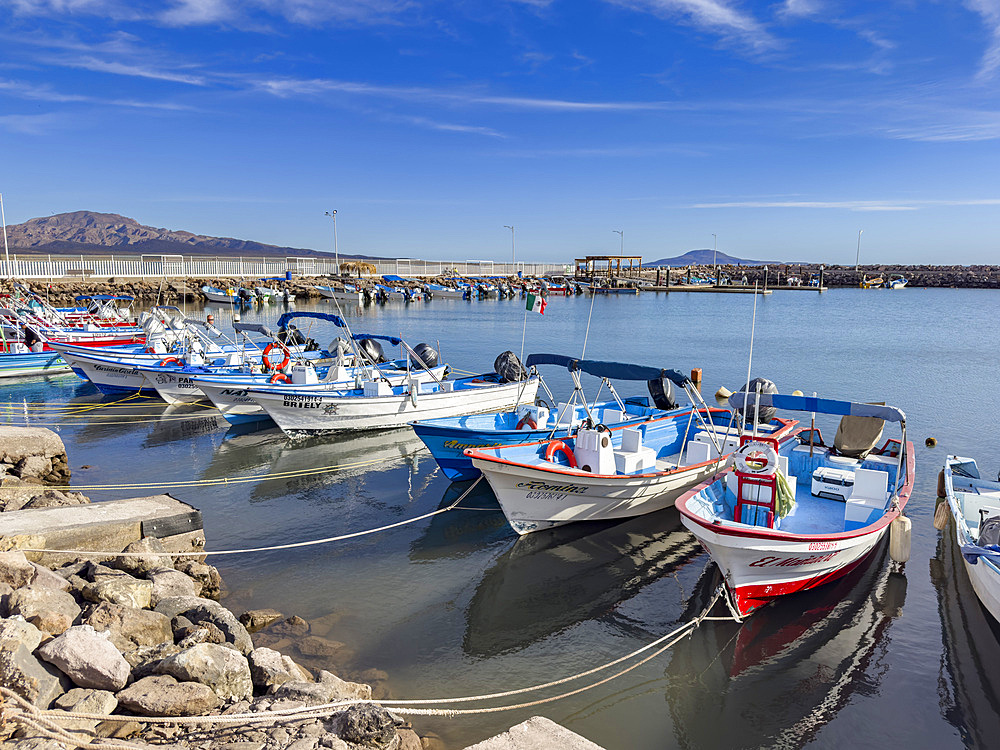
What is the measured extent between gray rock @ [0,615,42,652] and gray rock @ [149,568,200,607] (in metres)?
2.31

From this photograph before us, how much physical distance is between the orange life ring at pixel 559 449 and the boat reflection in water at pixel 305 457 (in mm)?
5307

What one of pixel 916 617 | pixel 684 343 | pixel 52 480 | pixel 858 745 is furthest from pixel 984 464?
pixel 684 343

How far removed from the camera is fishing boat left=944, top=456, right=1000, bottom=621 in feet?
29.0

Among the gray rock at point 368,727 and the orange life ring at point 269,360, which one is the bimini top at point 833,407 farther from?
the orange life ring at point 269,360

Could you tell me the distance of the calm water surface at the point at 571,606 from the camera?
7.74m

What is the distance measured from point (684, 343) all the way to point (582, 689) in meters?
39.2

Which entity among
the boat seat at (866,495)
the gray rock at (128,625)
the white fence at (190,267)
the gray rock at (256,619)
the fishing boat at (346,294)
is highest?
the white fence at (190,267)

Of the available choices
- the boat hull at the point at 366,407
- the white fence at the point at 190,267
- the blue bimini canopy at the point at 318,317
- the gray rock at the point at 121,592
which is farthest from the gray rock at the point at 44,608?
the white fence at the point at 190,267

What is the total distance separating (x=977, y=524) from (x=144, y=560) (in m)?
13.3

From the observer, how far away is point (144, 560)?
29.9 ft

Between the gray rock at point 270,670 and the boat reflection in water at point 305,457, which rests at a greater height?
A: the gray rock at point 270,670

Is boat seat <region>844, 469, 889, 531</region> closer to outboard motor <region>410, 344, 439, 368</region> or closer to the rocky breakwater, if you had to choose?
the rocky breakwater

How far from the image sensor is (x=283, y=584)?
10438mm

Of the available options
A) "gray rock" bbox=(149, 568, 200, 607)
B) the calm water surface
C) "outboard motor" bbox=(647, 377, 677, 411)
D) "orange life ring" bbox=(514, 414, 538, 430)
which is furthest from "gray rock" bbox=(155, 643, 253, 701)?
"outboard motor" bbox=(647, 377, 677, 411)
